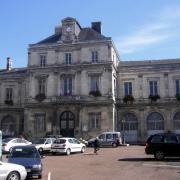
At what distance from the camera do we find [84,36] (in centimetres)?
5306

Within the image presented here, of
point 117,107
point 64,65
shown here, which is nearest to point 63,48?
point 64,65

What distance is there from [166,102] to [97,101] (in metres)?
9.68

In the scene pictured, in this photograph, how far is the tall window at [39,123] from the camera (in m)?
50.9

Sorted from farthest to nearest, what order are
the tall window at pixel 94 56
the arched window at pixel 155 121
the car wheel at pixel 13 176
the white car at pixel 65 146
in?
the arched window at pixel 155 121 < the tall window at pixel 94 56 < the white car at pixel 65 146 < the car wheel at pixel 13 176

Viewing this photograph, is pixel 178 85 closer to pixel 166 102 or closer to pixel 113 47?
pixel 166 102

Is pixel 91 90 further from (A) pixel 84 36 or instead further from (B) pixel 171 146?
(B) pixel 171 146

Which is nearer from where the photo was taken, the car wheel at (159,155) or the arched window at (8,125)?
the car wheel at (159,155)

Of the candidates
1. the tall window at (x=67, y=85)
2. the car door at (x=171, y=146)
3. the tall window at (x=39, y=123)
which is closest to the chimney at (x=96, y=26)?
the tall window at (x=67, y=85)

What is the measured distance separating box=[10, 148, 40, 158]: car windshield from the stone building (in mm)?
29535

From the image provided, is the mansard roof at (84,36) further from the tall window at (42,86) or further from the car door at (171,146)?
the car door at (171,146)

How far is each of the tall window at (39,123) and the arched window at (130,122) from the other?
1085cm

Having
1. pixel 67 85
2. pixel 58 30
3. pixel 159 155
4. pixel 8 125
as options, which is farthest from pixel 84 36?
pixel 159 155

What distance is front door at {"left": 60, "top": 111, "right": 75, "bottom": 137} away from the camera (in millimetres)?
49656

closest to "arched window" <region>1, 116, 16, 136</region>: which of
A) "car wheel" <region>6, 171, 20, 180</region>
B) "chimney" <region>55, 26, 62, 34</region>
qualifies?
"chimney" <region>55, 26, 62, 34</region>
